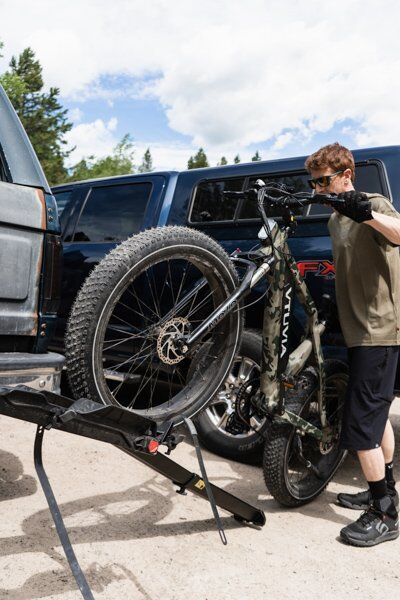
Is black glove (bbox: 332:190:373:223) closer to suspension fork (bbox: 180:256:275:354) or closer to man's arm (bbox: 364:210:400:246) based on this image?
man's arm (bbox: 364:210:400:246)

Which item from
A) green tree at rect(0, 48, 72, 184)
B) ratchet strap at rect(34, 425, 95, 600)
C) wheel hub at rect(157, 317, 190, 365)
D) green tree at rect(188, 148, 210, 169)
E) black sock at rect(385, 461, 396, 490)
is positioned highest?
green tree at rect(188, 148, 210, 169)

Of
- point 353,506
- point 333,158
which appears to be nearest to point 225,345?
point 333,158

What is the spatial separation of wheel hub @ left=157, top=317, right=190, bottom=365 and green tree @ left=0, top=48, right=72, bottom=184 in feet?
156

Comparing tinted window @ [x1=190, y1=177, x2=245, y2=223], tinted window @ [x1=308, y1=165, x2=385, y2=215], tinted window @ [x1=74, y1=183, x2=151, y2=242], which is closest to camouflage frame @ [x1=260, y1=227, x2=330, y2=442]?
tinted window @ [x1=308, y1=165, x2=385, y2=215]

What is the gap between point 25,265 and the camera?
7.54ft

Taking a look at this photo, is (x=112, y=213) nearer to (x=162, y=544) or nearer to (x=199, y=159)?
(x=162, y=544)

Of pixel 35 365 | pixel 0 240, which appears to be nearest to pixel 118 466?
pixel 35 365

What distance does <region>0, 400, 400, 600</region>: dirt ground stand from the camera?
242cm

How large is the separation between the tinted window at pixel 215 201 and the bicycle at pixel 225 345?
0.57m

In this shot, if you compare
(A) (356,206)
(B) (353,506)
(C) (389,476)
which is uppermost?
(A) (356,206)

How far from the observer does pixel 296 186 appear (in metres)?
4.11

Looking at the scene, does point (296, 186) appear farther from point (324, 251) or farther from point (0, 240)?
point (0, 240)

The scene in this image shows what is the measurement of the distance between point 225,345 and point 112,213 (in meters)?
2.46

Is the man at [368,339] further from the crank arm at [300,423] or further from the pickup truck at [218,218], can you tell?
the pickup truck at [218,218]
